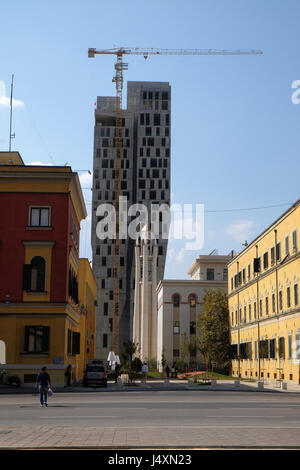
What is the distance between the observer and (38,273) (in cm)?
4297

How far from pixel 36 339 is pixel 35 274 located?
4.52 m

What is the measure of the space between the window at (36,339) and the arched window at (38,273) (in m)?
2.77

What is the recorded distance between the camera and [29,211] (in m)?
43.9

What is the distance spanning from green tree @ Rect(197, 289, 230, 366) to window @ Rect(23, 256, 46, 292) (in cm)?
3627

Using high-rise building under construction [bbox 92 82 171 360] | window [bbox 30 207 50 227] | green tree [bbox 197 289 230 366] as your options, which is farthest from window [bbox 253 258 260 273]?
high-rise building under construction [bbox 92 82 171 360]

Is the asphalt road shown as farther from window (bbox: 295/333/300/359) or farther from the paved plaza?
window (bbox: 295/333/300/359)

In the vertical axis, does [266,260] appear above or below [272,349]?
above

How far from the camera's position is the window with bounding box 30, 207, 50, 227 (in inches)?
1732

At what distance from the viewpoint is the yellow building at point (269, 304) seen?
49.1 m

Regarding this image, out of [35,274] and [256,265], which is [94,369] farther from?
[256,265]

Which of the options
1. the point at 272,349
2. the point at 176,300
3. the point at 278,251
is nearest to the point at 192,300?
the point at 176,300

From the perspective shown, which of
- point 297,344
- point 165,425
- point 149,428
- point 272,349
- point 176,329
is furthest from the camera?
point 176,329
